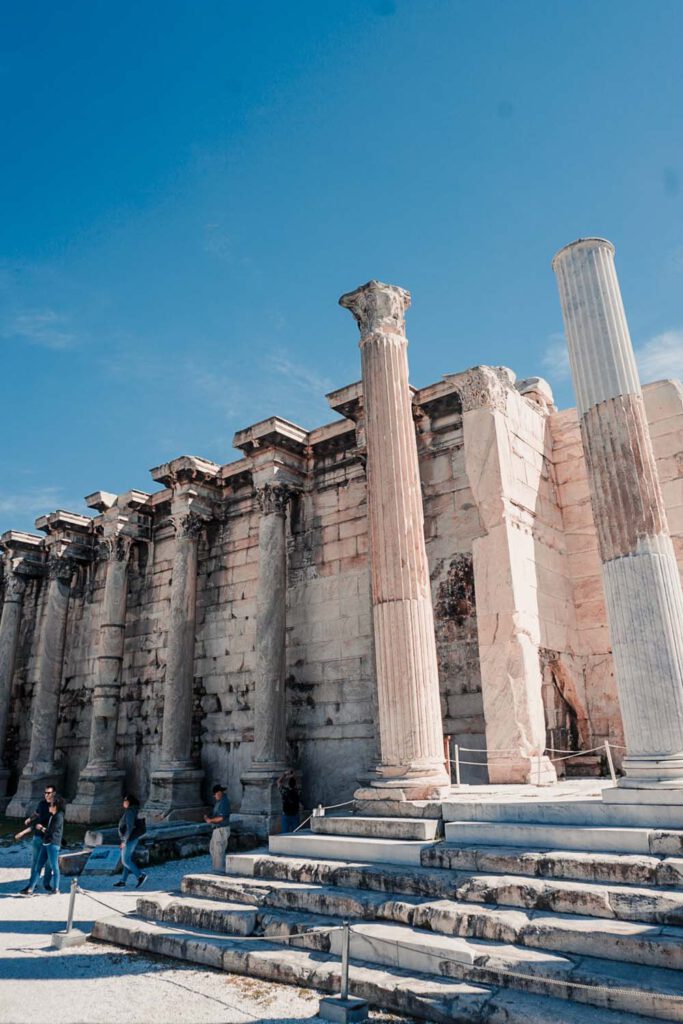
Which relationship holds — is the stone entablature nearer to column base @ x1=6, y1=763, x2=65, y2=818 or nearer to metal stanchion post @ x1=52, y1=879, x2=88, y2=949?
column base @ x1=6, y1=763, x2=65, y2=818

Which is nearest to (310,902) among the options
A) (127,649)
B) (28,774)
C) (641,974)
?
(641,974)

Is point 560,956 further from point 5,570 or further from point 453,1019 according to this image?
point 5,570

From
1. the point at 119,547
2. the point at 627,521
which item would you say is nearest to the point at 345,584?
the point at 119,547

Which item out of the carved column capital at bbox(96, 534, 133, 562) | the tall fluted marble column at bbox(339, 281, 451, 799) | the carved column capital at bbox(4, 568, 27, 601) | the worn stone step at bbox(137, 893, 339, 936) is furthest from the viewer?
the carved column capital at bbox(4, 568, 27, 601)

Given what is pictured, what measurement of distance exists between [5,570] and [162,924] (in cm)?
1660

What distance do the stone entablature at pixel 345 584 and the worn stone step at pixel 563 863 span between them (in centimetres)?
344

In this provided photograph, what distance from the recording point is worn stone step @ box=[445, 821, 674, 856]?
5988 mm

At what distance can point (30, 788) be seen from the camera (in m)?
17.4

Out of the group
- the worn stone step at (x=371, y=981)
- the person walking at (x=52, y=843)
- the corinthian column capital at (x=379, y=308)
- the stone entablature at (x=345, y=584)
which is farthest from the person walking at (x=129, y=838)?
the corinthian column capital at (x=379, y=308)

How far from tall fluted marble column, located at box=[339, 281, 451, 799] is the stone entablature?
5.75ft

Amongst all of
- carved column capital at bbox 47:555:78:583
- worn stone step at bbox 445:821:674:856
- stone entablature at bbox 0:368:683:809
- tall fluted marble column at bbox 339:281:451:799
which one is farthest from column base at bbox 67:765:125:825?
worn stone step at bbox 445:821:674:856

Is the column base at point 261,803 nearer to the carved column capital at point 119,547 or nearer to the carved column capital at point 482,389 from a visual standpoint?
the carved column capital at point 119,547

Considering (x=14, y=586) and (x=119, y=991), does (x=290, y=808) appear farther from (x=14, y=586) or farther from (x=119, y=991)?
(x=14, y=586)

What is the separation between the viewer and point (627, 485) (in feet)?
25.1
